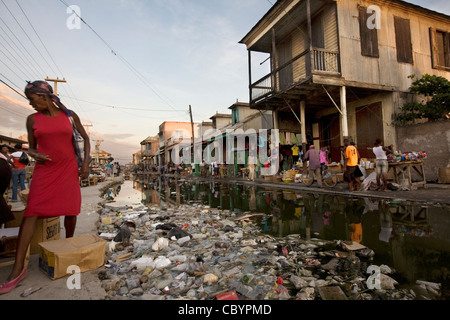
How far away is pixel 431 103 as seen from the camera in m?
10.5

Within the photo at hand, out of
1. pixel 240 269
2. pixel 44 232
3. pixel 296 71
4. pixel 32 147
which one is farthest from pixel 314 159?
pixel 32 147

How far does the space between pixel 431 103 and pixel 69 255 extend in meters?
13.7

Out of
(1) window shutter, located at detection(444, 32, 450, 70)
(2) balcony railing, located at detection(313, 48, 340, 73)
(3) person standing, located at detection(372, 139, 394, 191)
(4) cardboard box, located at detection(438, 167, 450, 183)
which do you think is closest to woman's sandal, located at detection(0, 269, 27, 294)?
(3) person standing, located at detection(372, 139, 394, 191)

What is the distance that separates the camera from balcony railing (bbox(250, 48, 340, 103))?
34.6ft

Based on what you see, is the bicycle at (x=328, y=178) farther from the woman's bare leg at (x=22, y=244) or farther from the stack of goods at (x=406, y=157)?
the woman's bare leg at (x=22, y=244)

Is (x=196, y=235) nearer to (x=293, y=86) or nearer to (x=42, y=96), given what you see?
(x=42, y=96)

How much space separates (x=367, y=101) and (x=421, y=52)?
12.7ft

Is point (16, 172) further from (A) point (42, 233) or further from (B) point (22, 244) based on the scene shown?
(B) point (22, 244)

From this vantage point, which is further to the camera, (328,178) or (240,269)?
(328,178)

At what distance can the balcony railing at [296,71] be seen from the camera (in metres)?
10.5

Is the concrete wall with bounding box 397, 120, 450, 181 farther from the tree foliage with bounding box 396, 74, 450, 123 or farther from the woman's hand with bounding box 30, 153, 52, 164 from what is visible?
the woman's hand with bounding box 30, 153, 52, 164

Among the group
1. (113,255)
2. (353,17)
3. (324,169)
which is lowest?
(113,255)
